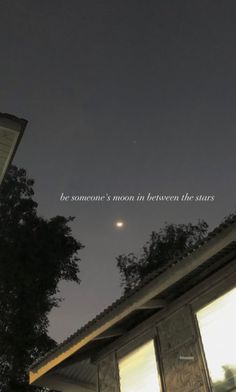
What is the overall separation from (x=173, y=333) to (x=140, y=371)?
130 centimetres

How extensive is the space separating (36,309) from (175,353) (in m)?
14.8

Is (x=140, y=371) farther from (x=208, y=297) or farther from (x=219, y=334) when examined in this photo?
(x=208, y=297)

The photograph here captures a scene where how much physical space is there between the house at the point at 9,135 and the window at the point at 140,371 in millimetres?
4845

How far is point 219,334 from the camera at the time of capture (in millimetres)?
8742

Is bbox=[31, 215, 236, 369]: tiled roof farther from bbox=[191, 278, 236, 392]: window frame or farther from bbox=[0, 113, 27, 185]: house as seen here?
bbox=[0, 113, 27, 185]: house

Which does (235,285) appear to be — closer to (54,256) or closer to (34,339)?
(34,339)

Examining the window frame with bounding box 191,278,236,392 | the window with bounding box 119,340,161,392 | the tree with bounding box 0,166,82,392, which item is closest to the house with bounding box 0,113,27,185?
the window frame with bounding box 191,278,236,392

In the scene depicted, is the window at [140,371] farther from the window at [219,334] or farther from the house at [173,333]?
the window at [219,334]

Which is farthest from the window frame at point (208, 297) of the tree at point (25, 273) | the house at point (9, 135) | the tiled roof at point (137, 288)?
the tree at point (25, 273)

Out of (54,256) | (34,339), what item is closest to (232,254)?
(34,339)

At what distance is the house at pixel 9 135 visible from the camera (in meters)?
7.50

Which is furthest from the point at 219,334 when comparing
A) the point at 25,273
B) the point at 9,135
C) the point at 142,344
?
the point at 25,273

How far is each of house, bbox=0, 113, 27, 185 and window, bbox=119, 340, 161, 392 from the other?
4845 millimetres

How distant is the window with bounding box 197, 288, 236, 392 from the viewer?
8383 millimetres
